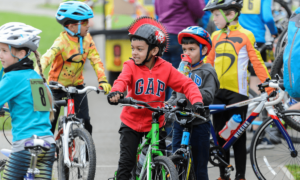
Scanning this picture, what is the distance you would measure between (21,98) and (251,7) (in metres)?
4.33

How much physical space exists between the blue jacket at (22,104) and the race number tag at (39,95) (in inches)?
1.1

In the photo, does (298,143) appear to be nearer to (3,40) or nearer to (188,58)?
(188,58)

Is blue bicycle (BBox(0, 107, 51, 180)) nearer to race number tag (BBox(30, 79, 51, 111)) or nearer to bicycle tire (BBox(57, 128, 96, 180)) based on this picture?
race number tag (BBox(30, 79, 51, 111))

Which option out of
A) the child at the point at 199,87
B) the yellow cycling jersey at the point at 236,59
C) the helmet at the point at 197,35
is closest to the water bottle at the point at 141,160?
the child at the point at 199,87

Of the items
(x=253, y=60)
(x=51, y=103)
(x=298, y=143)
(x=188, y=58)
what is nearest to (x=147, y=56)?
(x=188, y=58)

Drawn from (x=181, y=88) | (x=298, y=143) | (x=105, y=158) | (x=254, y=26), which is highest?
(x=254, y=26)

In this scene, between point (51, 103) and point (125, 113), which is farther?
point (125, 113)

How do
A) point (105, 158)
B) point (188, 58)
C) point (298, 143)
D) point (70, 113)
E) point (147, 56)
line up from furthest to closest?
point (105, 158), point (298, 143), point (70, 113), point (188, 58), point (147, 56)

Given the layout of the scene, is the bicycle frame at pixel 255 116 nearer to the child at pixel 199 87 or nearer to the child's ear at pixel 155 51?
the child at pixel 199 87

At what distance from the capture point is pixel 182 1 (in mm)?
6445

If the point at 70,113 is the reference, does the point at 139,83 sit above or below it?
above

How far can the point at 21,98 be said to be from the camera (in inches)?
133

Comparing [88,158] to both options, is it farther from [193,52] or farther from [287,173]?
[287,173]

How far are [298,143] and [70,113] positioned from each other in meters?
2.44
